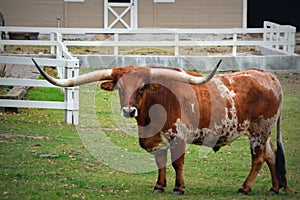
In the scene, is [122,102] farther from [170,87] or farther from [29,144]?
[29,144]

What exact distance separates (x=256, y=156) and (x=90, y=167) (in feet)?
9.50

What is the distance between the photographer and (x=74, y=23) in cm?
2972

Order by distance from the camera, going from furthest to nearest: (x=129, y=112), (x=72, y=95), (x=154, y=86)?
(x=72, y=95)
(x=154, y=86)
(x=129, y=112)

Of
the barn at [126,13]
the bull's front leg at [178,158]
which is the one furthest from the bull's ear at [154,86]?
the barn at [126,13]

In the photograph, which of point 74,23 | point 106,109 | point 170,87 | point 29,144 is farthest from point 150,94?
point 74,23

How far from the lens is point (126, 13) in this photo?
29734 millimetres

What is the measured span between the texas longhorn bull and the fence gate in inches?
755

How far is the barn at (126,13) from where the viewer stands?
29.6 meters

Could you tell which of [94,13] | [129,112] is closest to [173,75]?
[129,112]

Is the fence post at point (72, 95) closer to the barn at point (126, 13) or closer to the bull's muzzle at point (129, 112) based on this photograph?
the bull's muzzle at point (129, 112)

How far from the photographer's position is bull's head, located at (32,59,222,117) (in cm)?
923

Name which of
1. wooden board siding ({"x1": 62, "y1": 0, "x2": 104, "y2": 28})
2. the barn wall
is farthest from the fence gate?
wooden board siding ({"x1": 62, "y1": 0, "x2": 104, "y2": 28})

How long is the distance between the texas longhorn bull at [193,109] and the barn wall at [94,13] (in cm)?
1981

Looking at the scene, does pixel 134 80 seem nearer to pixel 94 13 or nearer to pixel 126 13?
pixel 126 13
